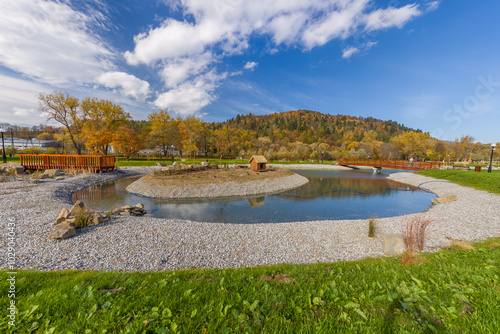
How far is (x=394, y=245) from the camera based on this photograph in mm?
6891

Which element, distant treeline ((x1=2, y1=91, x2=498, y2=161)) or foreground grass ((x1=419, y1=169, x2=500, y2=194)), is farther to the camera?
distant treeline ((x1=2, y1=91, x2=498, y2=161))

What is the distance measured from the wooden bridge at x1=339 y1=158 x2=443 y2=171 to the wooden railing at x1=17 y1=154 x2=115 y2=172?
5292cm

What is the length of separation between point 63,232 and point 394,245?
12288mm

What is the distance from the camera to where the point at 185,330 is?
2.23m

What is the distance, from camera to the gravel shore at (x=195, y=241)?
592 centimetres

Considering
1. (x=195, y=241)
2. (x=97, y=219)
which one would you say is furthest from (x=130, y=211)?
(x=195, y=241)

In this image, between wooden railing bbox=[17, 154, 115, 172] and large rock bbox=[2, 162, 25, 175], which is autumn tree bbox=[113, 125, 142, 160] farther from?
large rock bbox=[2, 162, 25, 175]

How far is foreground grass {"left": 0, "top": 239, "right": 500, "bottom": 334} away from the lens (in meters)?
2.28

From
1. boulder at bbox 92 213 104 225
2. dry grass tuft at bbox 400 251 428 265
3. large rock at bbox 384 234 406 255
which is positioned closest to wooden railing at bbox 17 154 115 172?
boulder at bbox 92 213 104 225

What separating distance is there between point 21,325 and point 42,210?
11620 millimetres

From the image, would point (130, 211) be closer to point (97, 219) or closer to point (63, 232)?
point (97, 219)

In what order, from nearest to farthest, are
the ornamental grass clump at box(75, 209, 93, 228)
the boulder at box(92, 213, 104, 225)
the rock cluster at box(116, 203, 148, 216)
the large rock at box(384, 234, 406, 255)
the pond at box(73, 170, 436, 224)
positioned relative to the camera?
the large rock at box(384, 234, 406, 255)
the ornamental grass clump at box(75, 209, 93, 228)
the boulder at box(92, 213, 104, 225)
the rock cluster at box(116, 203, 148, 216)
the pond at box(73, 170, 436, 224)

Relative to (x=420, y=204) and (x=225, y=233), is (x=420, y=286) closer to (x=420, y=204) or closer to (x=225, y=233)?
(x=225, y=233)

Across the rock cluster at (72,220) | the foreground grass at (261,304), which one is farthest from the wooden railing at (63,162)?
the foreground grass at (261,304)
